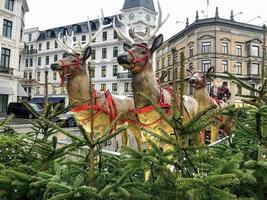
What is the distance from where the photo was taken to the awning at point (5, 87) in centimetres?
2848

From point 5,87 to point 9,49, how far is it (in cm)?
354

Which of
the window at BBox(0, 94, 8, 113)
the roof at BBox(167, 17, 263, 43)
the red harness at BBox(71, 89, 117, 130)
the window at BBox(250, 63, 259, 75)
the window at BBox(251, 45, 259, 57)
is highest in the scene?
the roof at BBox(167, 17, 263, 43)

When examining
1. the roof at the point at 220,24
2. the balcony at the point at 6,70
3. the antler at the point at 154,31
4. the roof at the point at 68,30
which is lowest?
the antler at the point at 154,31

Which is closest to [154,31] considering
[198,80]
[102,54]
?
[198,80]

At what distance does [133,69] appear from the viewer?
5293mm

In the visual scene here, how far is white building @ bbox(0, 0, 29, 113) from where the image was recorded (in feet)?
94.7

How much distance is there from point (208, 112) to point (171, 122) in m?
0.27

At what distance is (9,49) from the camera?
2956 centimetres

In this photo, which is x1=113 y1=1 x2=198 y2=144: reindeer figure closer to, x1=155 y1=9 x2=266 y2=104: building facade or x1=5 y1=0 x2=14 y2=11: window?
x1=5 y1=0 x2=14 y2=11: window

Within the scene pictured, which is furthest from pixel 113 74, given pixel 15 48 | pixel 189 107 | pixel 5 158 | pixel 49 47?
pixel 5 158

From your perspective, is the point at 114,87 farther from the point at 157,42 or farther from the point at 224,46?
the point at 157,42

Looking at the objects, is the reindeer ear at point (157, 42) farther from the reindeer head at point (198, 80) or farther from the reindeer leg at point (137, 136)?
the reindeer head at point (198, 80)

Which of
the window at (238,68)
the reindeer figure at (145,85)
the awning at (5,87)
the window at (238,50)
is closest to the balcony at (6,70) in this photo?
the awning at (5,87)

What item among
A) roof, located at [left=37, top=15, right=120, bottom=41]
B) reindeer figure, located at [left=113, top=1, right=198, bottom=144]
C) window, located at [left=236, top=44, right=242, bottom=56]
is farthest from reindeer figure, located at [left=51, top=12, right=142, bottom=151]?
roof, located at [left=37, top=15, right=120, bottom=41]
